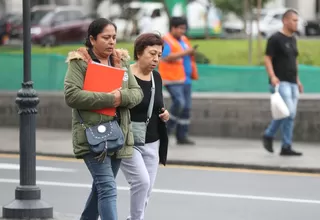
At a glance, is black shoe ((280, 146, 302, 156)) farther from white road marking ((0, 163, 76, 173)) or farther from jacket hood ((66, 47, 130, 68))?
jacket hood ((66, 47, 130, 68))

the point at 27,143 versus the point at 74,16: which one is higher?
the point at 27,143

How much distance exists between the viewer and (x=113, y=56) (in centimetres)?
723

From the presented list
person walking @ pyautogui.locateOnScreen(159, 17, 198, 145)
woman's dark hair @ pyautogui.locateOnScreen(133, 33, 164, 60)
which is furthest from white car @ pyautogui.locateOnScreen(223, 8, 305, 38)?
woman's dark hair @ pyautogui.locateOnScreen(133, 33, 164, 60)

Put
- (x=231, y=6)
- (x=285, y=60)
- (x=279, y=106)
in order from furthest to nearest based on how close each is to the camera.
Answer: (x=231, y=6) < (x=285, y=60) < (x=279, y=106)

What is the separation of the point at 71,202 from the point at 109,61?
320 centimetres

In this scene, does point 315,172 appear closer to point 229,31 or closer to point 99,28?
point 99,28

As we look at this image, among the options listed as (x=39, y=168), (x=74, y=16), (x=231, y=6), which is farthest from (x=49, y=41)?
(x=39, y=168)

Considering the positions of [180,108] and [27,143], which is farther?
[180,108]

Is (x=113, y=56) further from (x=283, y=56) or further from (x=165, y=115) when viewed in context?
(x=283, y=56)

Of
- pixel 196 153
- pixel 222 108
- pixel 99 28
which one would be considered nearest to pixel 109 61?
pixel 99 28

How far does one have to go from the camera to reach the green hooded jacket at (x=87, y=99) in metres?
6.93

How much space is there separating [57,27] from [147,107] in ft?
104

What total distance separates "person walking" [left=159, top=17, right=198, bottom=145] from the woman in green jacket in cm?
657

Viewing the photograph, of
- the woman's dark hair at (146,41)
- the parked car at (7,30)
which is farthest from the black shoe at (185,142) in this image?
the parked car at (7,30)
